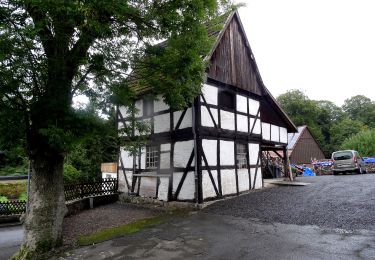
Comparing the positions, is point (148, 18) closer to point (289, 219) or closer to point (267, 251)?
point (267, 251)

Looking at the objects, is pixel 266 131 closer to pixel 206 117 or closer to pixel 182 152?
pixel 206 117

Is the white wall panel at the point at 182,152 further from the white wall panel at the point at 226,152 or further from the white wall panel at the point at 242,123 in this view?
the white wall panel at the point at 242,123

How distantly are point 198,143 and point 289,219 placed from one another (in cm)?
446

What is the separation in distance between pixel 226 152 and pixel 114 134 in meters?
6.35

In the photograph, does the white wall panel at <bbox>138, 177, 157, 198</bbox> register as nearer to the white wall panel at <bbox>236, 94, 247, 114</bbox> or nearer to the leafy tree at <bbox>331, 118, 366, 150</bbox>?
the white wall panel at <bbox>236, 94, 247, 114</bbox>

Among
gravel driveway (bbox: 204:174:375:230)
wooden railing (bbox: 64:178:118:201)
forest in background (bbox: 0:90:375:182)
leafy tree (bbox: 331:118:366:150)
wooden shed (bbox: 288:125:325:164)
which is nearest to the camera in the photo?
forest in background (bbox: 0:90:375:182)

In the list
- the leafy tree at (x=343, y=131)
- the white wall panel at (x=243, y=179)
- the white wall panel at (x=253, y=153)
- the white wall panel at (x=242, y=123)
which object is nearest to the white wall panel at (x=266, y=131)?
the white wall panel at (x=253, y=153)

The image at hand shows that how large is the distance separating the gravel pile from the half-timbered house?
44.2 inches

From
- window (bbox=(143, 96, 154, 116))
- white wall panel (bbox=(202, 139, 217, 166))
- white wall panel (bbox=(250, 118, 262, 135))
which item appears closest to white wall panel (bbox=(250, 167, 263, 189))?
white wall panel (bbox=(250, 118, 262, 135))

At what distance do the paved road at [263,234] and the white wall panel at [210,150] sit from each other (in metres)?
1.88

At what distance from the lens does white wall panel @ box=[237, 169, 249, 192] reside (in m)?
13.6

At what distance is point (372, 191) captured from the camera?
12.0 metres

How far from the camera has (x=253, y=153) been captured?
14953mm

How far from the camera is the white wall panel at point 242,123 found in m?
14.1
